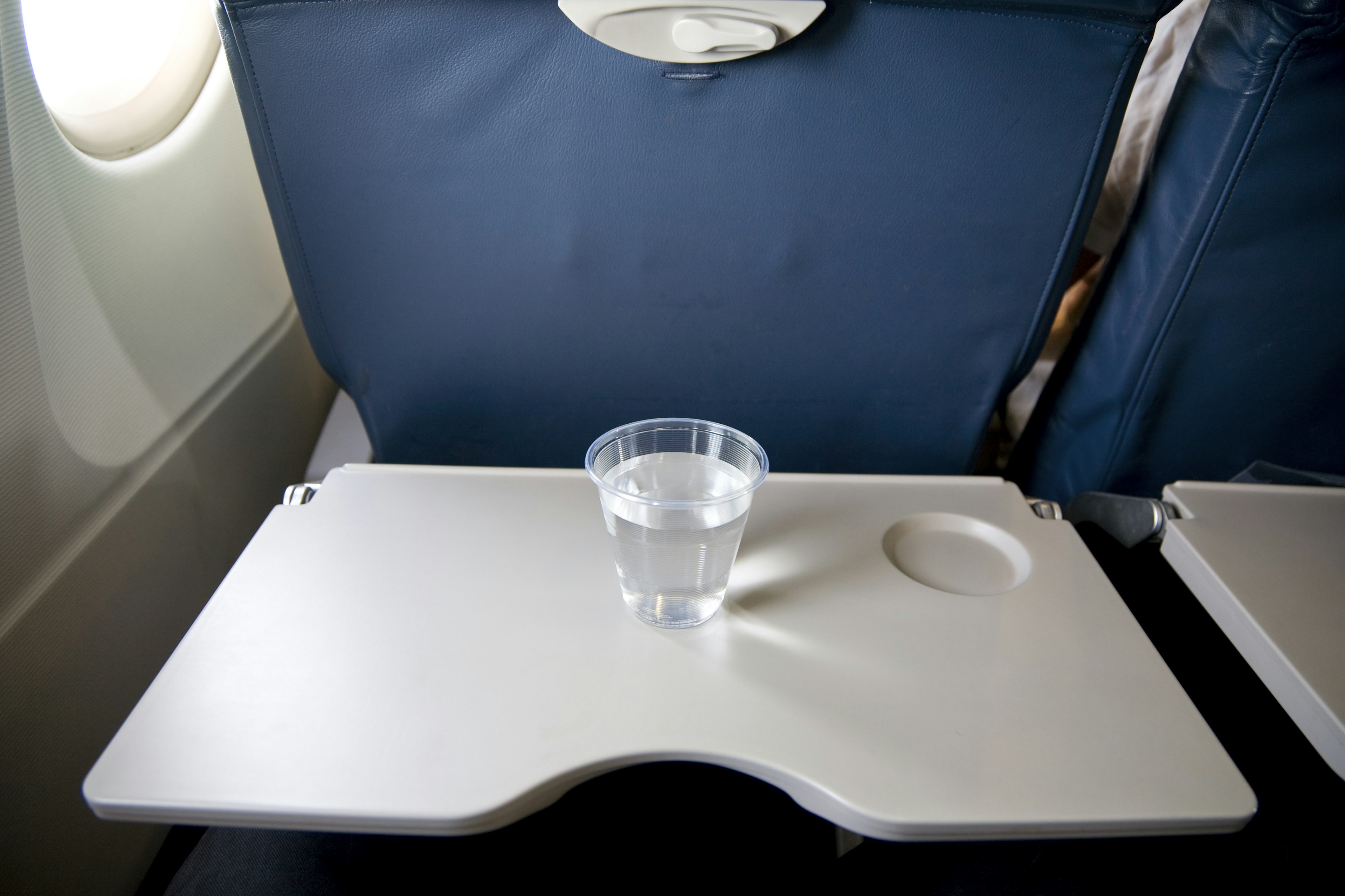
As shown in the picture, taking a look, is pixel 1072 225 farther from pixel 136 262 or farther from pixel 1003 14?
pixel 136 262

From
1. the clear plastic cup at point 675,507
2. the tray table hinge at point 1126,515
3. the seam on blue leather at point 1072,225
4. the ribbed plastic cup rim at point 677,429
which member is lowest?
the tray table hinge at point 1126,515

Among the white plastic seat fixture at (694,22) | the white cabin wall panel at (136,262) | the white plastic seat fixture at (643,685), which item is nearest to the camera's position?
the white plastic seat fixture at (643,685)

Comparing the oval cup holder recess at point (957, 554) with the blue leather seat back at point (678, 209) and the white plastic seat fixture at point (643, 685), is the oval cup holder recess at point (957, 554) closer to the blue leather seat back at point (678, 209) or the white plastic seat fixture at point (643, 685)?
the white plastic seat fixture at point (643, 685)

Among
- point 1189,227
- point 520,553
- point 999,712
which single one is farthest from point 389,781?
point 1189,227

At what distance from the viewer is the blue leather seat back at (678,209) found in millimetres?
672

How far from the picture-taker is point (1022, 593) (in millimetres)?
673

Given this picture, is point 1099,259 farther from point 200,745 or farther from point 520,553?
point 200,745

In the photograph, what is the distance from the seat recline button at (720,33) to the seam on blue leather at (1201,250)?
0.44 m

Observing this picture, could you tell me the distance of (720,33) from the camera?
63 centimetres

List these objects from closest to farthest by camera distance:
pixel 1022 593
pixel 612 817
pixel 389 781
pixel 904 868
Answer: pixel 389 781
pixel 1022 593
pixel 904 868
pixel 612 817

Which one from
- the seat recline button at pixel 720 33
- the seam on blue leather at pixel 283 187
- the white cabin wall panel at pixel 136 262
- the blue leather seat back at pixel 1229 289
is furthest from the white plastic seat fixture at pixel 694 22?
the white cabin wall panel at pixel 136 262

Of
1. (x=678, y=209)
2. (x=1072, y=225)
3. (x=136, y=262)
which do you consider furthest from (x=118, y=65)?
(x=1072, y=225)

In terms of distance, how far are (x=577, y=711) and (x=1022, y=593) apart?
15.2 inches

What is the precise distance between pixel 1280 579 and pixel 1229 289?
301 millimetres
